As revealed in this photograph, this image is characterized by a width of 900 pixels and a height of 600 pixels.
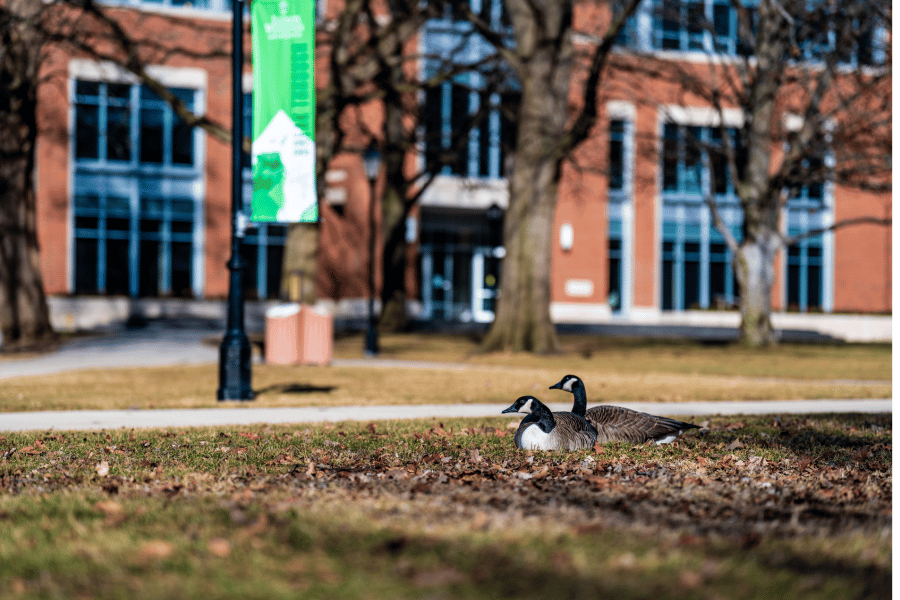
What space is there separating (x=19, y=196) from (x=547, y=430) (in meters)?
18.2

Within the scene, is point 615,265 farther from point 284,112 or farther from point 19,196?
point 284,112

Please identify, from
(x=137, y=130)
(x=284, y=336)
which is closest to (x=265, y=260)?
(x=137, y=130)

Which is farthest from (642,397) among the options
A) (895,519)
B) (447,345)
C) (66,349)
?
(66,349)

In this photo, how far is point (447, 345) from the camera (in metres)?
24.7

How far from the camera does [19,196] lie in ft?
73.7

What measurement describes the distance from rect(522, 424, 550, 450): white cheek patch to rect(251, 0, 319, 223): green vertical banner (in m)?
4.66

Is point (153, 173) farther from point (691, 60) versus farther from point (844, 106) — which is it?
point (844, 106)

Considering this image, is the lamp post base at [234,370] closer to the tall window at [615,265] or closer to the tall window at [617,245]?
the tall window at [617,245]

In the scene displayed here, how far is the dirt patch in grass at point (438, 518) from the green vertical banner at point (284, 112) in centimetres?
377

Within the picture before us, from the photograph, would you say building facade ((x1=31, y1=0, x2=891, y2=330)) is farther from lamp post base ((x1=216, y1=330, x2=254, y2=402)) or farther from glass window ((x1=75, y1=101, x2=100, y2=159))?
lamp post base ((x1=216, y1=330, x2=254, y2=402))

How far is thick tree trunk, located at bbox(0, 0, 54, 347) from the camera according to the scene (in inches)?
866

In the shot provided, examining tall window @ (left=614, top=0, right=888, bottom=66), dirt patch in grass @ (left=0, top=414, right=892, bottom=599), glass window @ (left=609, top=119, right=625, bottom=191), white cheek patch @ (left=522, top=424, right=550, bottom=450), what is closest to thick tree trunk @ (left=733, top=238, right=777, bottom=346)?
A: tall window @ (left=614, top=0, right=888, bottom=66)

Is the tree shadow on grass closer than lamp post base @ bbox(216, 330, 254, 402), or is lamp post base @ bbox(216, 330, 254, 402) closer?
the tree shadow on grass

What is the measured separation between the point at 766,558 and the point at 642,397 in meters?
8.81
